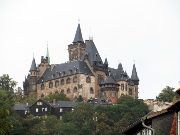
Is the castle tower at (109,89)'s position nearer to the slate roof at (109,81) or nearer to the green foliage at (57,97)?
the slate roof at (109,81)

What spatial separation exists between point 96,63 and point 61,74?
11.4 meters

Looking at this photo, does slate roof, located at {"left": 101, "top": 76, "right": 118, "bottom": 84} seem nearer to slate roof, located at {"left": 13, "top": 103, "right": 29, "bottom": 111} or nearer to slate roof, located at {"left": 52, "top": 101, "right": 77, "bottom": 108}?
slate roof, located at {"left": 52, "top": 101, "right": 77, "bottom": 108}

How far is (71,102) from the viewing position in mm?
179625

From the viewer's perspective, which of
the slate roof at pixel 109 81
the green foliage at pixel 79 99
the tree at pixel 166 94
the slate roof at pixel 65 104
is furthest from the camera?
the slate roof at pixel 109 81

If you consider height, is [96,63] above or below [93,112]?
above

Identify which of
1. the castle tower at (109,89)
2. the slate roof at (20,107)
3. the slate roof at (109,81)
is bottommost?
the slate roof at (20,107)

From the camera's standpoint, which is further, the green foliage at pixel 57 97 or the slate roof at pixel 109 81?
the slate roof at pixel 109 81

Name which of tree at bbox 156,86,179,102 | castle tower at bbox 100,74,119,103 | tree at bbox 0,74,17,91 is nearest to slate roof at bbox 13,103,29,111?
tree at bbox 0,74,17,91

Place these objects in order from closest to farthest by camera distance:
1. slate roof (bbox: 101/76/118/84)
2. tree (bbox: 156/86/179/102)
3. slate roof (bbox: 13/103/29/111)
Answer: tree (bbox: 156/86/179/102)
slate roof (bbox: 13/103/29/111)
slate roof (bbox: 101/76/118/84)

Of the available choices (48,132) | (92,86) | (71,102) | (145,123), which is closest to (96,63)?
(92,86)

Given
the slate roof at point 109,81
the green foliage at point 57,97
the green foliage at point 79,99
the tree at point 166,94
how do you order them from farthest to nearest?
1. the slate roof at point 109,81
2. the green foliage at point 57,97
3. the green foliage at point 79,99
4. the tree at point 166,94

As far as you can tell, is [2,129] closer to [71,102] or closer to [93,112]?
[93,112]

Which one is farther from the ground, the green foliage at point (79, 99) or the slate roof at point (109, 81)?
the slate roof at point (109, 81)

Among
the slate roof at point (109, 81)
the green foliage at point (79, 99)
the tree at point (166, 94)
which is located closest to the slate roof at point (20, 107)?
the green foliage at point (79, 99)
